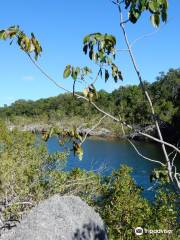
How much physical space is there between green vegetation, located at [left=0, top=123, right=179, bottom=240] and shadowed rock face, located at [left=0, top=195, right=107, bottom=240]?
2.93 feet

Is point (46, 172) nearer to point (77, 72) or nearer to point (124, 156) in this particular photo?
point (77, 72)

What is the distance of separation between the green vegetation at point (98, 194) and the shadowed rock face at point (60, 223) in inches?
35.1

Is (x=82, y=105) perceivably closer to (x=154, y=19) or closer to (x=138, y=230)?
(x=138, y=230)

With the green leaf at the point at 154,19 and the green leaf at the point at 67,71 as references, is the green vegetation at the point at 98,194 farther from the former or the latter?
the green leaf at the point at 154,19

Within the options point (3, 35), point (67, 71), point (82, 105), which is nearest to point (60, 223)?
point (67, 71)

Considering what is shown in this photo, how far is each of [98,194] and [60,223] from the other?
6.04 meters

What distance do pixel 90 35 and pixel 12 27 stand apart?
2.91 ft

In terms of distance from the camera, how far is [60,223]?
8859 mm

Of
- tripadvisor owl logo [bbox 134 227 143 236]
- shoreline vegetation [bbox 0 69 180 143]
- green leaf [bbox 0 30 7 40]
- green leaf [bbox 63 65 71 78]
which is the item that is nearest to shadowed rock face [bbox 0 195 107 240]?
tripadvisor owl logo [bbox 134 227 143 236]

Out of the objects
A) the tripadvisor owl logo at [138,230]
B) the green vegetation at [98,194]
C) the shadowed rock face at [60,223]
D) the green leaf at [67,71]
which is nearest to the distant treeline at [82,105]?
the green vegetation at [98,194]

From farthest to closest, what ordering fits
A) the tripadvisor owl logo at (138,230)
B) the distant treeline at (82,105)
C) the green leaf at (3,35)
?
the distant treeline at (82,105)
the tripadvisor owl logo at (138,230)
the green leaf at (3,35)

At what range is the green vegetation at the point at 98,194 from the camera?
1220 cm

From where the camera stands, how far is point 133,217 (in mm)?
12602

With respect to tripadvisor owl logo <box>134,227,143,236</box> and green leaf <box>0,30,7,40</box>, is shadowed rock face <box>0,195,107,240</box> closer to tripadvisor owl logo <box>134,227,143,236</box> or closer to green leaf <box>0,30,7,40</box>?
tripadvisor owl logo <box>134,227,143,236</box>
